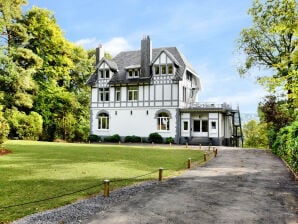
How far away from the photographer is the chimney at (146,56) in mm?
41031

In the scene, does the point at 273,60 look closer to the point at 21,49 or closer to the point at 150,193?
the point at 150,193

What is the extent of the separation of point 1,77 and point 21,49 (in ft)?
16.7

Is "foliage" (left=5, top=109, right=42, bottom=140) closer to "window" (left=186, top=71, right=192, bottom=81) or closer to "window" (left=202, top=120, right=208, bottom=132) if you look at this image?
"window" (left=186, top=71, right=192, bottom=81)

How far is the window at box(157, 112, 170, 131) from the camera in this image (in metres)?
40.0

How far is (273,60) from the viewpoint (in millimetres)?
34031

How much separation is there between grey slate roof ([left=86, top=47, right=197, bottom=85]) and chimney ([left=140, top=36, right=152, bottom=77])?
934 mm

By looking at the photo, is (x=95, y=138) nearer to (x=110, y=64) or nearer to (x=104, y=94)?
(x=104, y=94)

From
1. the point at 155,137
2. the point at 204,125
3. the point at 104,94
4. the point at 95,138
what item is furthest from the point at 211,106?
the point at 95,138

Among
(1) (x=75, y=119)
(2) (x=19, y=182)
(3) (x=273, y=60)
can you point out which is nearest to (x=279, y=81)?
(2) (x=19, y=182)

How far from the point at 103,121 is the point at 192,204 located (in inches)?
1404

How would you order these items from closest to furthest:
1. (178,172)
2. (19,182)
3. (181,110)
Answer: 1. (19,182)
2. (178,172)
3. (181,110)

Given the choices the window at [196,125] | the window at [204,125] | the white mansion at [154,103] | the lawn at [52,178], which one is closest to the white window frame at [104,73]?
the white mansion at [154,103]

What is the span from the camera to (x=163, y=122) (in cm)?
4019

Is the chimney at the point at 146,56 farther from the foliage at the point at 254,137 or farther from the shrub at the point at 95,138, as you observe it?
the foliage at the point at 254,137
